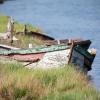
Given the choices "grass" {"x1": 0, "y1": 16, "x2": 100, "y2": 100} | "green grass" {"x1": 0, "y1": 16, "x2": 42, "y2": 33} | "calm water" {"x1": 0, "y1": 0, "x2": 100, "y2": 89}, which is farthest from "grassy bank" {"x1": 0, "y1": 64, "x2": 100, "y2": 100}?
"green grass" {"x1": 0, "y1": 16, "x2": 42, "y2": 33}

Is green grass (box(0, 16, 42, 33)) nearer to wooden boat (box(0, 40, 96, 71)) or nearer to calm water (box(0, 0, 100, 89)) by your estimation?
calm water (box(0, 0, 100, 89))

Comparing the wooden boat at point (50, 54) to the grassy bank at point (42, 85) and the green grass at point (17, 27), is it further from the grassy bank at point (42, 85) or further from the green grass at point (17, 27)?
the green grass at point (17, 27)

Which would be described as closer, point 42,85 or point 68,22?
point 42,85

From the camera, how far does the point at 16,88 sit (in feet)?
37.3

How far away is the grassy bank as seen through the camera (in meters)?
11.2

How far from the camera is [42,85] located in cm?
1191

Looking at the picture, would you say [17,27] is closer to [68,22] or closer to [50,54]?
[68,22]

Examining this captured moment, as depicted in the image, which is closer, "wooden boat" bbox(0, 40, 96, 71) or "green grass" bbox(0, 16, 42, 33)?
"wooden boat" bbox(0, 40, 96, 71)

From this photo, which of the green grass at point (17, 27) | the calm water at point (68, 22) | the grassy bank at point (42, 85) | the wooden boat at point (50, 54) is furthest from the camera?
the calm water at point (68, 22)

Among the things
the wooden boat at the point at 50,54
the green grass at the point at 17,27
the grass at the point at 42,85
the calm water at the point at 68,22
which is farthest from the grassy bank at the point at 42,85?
the green grass at the point at 17,27

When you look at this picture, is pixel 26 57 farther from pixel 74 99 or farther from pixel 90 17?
pixel 90 17

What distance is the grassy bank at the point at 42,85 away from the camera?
11.2 metres

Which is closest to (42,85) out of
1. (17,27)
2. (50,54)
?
(50,54)

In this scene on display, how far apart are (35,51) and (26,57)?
19.0 inches
